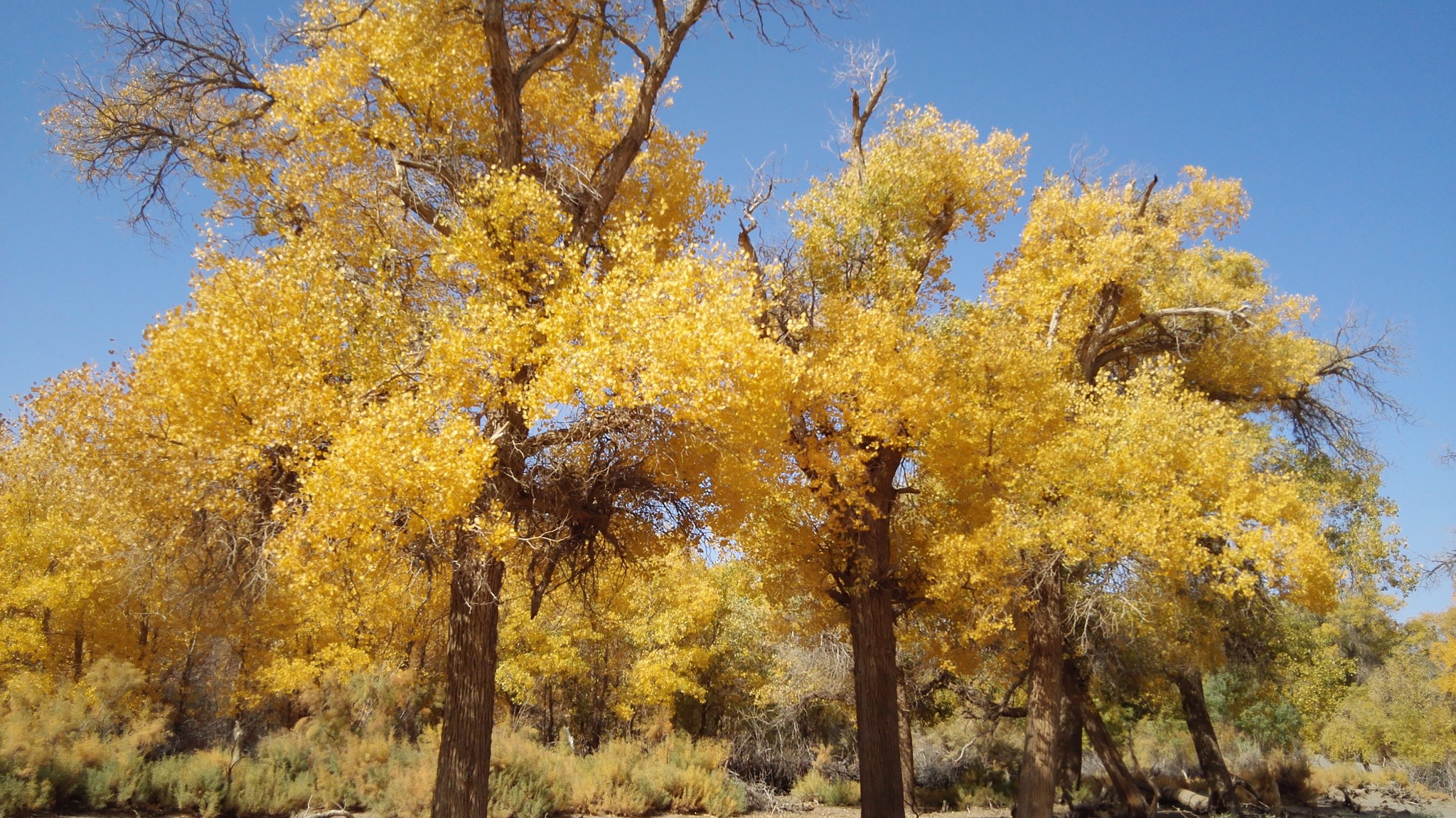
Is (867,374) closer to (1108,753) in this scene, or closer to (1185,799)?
(1108,753)

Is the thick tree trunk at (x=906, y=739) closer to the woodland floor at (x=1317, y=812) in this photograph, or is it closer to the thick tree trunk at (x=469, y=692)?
the woodland floor at (x=1317, y=812)

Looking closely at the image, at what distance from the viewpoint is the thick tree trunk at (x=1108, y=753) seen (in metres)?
15.7

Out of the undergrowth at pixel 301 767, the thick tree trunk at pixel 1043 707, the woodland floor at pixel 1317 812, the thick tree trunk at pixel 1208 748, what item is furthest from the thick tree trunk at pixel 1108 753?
the undergrowth at pixel 301 767

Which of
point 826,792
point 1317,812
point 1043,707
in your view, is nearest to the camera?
point 1043,707

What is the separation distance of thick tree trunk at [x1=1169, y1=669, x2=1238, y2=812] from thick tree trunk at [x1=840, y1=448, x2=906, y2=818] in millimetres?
9402

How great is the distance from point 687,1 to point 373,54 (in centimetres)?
377

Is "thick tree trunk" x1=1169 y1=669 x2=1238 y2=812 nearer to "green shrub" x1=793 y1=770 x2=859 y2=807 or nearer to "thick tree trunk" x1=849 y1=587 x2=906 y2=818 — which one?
"green shrub" x1=793 y1=770 x2=859 y2=807

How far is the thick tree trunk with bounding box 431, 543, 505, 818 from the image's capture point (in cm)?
736

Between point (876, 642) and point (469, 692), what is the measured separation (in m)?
6.05

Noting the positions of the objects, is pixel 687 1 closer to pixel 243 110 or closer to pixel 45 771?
pixel 243 110

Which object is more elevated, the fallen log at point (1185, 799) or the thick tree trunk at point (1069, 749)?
the thick tree trunk at point (1069, 749)

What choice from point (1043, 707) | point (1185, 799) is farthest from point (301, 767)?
point (1185, 799)

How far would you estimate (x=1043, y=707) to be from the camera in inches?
447

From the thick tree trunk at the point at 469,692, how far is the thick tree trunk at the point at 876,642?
496 centimetres
